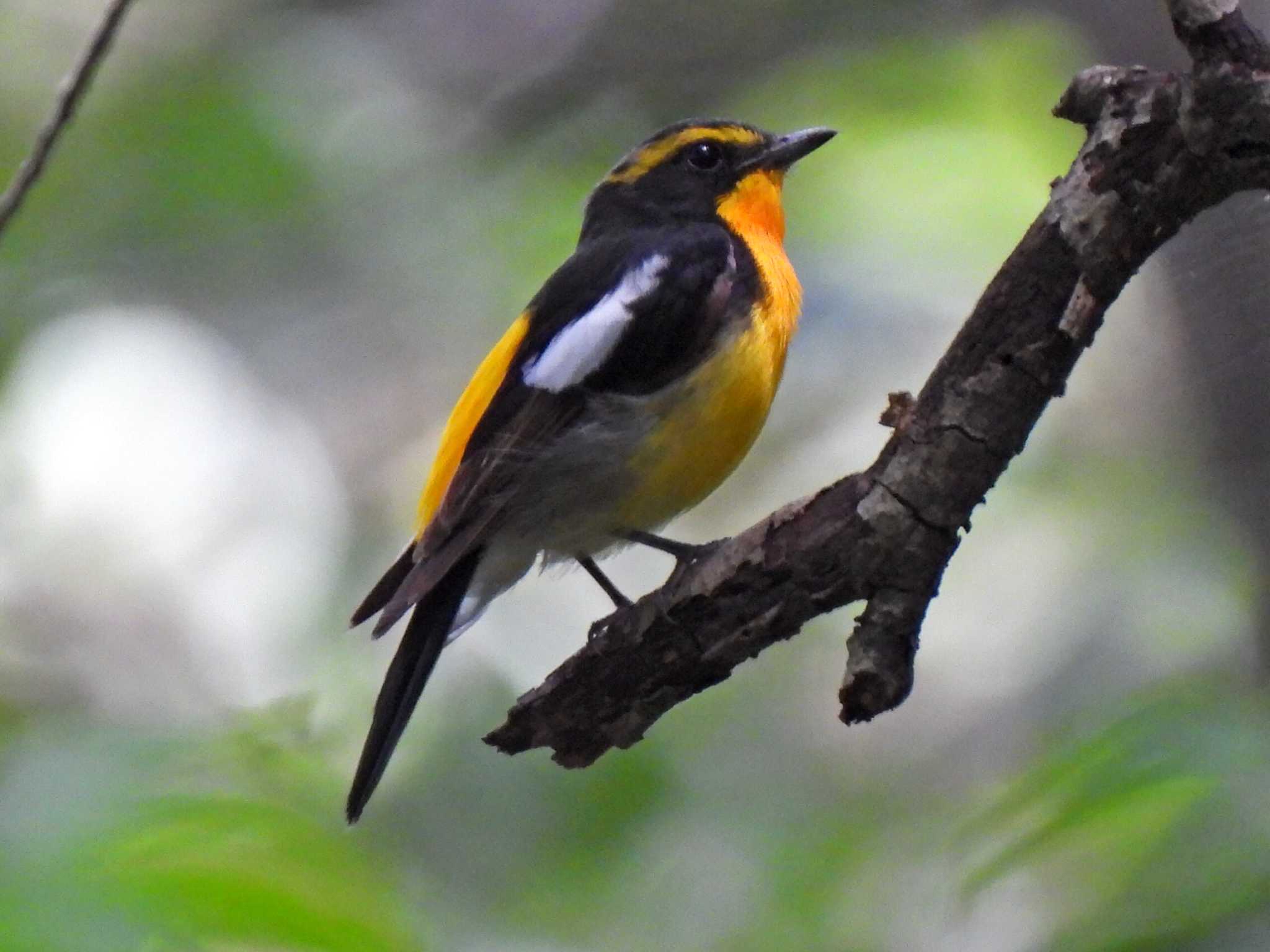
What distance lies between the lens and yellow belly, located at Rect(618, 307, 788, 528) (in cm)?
349

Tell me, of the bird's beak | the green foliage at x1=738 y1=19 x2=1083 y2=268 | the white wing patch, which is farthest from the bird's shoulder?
the green foliage at x1=738 y1=19 x2=1083 y2=268

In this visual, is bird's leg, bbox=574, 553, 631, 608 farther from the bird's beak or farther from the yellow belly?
the bird's beak

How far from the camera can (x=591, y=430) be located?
3533 millimetres

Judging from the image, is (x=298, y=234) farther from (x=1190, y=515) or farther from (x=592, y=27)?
(x=1190, y=515)

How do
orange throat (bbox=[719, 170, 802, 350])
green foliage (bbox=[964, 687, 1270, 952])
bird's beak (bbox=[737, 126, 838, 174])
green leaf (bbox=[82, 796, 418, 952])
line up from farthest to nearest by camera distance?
bird's beak (bbox=[737, 126, 838, 174]) → orange throat (bbox=[719, 170, 802, 350]) → green leaf (bbox=[82, 796, 418, 952]) → green foliage (bbox=[964, 687, 1270, 952])

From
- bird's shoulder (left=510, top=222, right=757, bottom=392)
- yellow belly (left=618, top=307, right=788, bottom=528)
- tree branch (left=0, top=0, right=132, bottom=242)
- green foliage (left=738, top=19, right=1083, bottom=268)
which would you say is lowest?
yellow belly (left=618, top=307, right=788, bottom=528)

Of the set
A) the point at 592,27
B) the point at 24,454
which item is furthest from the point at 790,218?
the point at 24,454

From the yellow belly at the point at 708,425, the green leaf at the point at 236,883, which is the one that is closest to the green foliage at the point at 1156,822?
the green leaf at the point at 236,883

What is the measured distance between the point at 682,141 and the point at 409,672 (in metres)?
1.78

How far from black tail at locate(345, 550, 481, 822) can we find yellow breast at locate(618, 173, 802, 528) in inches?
17.4

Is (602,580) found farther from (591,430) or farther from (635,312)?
(635,312)

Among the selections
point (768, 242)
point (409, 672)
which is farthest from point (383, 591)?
point (768, 242)

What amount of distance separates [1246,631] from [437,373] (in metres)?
4.00

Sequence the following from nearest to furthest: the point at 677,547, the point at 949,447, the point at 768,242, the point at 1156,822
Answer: the point at 1156,822, the point at 949,447, the point at 677,547, the point at 768,242
